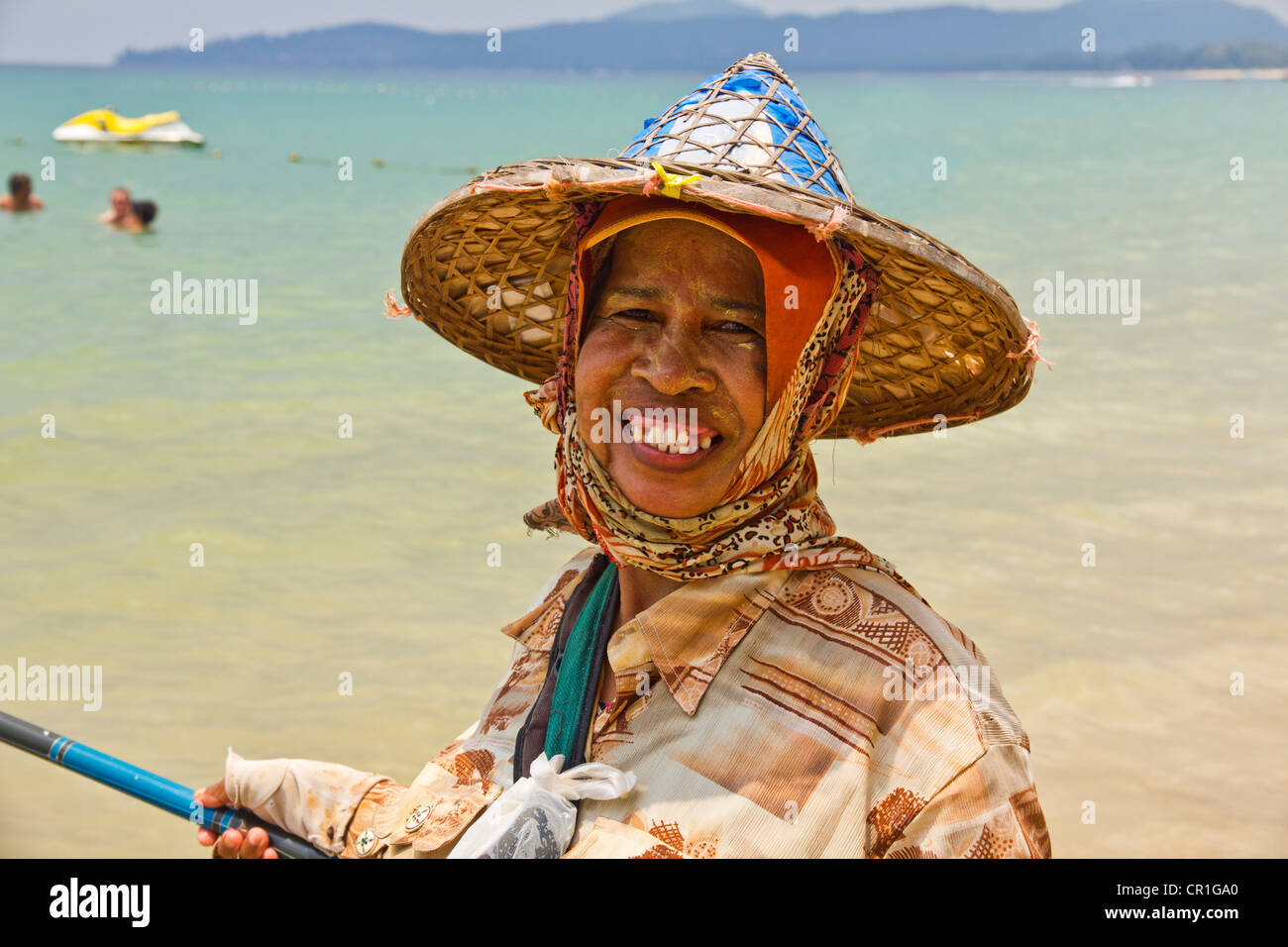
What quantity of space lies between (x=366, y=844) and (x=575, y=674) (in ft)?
1.48

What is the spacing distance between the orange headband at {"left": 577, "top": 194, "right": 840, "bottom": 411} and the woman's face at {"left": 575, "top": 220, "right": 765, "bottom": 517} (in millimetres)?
35

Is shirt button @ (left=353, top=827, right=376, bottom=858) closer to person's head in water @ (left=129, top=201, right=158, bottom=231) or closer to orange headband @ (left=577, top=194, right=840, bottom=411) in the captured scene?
orange headband @ (left=577, top=194, right=840, bottom=411)

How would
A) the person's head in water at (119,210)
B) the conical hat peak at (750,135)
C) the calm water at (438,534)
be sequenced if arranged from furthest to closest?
the person's head in water at (119,210) < the calm water at (438,534) < the conical hat peak at (750,135)

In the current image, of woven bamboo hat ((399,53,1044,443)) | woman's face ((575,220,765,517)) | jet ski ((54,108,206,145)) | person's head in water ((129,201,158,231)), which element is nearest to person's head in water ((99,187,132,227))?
person's head in water ((129,201,158,231))

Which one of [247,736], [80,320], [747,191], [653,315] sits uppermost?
[747,191]

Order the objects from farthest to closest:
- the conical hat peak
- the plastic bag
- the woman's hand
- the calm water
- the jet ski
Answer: the jet ski
the calm water
the woman's hand
the conical hat peak
the plastic bag

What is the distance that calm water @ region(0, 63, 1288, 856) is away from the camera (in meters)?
4.50

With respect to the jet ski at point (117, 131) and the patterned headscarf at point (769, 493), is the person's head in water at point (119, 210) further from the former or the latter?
the patterned headscarf at point (769, 493)

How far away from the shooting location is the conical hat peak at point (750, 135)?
1960 millimetres

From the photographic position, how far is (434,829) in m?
2.04

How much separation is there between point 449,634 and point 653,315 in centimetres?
372

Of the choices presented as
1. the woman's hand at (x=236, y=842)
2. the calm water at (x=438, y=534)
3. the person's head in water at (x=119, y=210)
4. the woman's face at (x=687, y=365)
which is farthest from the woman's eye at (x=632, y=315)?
the person's head in water at (x=119, y=210)
